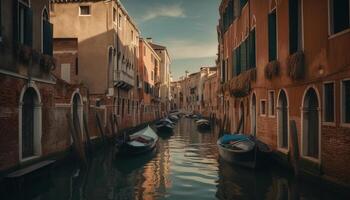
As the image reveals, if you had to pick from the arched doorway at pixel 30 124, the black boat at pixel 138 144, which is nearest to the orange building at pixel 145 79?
the black boat at pixel 138 144

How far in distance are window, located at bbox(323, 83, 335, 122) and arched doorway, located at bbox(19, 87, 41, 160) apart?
7.04 metres

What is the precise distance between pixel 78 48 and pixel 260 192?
14.0 m

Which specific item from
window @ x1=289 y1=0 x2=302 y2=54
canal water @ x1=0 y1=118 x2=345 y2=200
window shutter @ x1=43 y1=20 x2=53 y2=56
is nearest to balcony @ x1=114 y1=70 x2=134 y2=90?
canal water @ x1=0 y1=118 x2=345 y2=200

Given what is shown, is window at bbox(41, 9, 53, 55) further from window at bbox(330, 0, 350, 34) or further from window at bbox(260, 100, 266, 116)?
window at bbox(330, 0, 350, 34)

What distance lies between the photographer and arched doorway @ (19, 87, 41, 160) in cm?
975

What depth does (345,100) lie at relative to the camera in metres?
7.42

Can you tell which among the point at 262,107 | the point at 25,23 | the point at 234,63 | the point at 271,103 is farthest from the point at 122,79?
the point at 25,23

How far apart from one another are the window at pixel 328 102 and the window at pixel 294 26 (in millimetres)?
2137

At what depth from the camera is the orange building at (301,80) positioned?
7574 millimetres

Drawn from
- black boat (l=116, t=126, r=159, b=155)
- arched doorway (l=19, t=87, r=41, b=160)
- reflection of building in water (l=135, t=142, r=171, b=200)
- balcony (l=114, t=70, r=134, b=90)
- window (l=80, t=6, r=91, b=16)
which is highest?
window (l=80, t=6, r=91, b=16)

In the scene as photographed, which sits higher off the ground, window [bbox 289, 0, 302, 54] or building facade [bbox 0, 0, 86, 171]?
window [bbox 289, 0, 302, 54]

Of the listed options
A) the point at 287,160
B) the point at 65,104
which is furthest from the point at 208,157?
the point at 65,104

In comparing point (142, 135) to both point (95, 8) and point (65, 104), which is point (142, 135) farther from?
point (95, 8)

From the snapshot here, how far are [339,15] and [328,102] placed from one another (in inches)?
70.8
